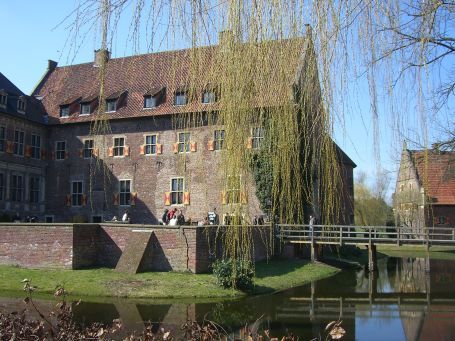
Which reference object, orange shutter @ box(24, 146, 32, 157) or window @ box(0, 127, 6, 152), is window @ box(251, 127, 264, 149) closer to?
window @ box(0, 127, 6, 152)

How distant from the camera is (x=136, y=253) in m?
16.9

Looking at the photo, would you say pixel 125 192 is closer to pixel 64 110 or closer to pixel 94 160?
pixel 94 160

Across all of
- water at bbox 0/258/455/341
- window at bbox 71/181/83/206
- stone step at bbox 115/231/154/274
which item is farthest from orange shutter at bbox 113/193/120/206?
water at bbox 0/258/455/341

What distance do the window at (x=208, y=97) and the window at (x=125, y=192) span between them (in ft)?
84.1

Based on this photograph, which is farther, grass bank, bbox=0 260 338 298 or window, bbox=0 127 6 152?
window, bbox=0 127 6 152

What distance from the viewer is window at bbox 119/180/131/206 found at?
2784 cm

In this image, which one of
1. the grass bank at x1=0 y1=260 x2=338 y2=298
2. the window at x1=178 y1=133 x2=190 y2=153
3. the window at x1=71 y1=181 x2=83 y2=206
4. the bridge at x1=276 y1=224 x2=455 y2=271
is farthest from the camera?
the window at x1=71 y1=181 x2=83 y2=206

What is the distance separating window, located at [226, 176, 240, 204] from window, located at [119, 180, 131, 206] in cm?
2579

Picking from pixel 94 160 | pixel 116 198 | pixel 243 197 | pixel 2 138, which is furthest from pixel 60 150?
pixel 243 197

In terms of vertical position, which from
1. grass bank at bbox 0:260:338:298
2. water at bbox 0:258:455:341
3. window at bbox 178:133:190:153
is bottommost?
water at bbox 0:258:455:341

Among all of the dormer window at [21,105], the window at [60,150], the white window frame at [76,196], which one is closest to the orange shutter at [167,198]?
the white window frame at [76,196]

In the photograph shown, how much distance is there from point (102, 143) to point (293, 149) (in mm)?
1234

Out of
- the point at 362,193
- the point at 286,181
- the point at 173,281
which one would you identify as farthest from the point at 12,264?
the point at 362,193

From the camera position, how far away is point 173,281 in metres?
15.5
